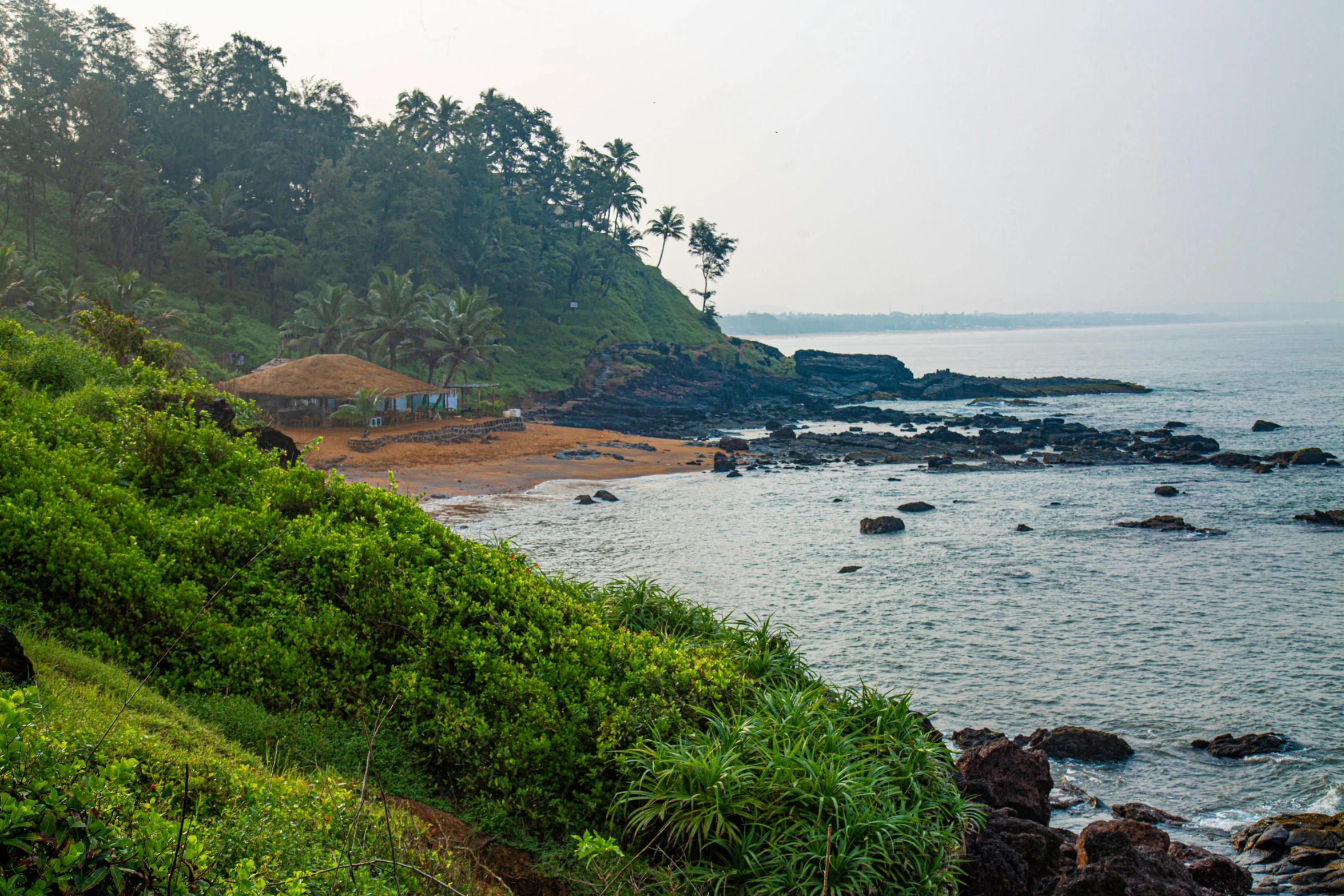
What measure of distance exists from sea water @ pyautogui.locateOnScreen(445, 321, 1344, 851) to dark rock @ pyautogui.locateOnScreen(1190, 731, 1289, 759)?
0.15 m

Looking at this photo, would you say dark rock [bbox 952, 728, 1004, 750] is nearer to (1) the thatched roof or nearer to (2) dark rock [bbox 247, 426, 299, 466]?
(2) dark rock [bbox 247, 426, 299, 466]

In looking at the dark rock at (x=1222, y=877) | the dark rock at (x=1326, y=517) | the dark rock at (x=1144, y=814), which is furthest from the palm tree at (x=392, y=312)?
the dark rock at (x=1222, y=877)

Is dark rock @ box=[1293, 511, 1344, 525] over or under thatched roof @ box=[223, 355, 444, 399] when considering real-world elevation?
under

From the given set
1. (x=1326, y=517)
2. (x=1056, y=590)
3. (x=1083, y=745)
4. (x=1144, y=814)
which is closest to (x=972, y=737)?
(x=1083, y=745)

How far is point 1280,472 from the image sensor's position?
3850 cm

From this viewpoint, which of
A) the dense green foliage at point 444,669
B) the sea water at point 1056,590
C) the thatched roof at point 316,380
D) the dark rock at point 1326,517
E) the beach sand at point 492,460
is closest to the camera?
the dense green foliage at point 444,669

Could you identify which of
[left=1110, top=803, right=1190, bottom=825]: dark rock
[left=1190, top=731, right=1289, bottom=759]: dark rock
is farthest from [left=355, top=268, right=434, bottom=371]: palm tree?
[left=1110, top=803, right=1190, bottom=825]: dark rock

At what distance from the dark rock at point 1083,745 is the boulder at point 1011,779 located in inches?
113

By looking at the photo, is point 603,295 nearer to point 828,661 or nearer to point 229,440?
point 828,661

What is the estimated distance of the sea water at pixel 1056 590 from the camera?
13.8 metres

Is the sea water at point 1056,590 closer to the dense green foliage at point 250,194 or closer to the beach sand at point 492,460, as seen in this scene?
the beach sand at point 492,460

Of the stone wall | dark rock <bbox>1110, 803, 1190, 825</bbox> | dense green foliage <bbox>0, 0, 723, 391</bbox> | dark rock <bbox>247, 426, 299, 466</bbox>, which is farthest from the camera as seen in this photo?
dense green foliage <bbox>0, 0, 723, 391</bbox>

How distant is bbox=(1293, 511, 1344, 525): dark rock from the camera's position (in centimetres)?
2870

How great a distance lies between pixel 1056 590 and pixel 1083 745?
9.66 meters
